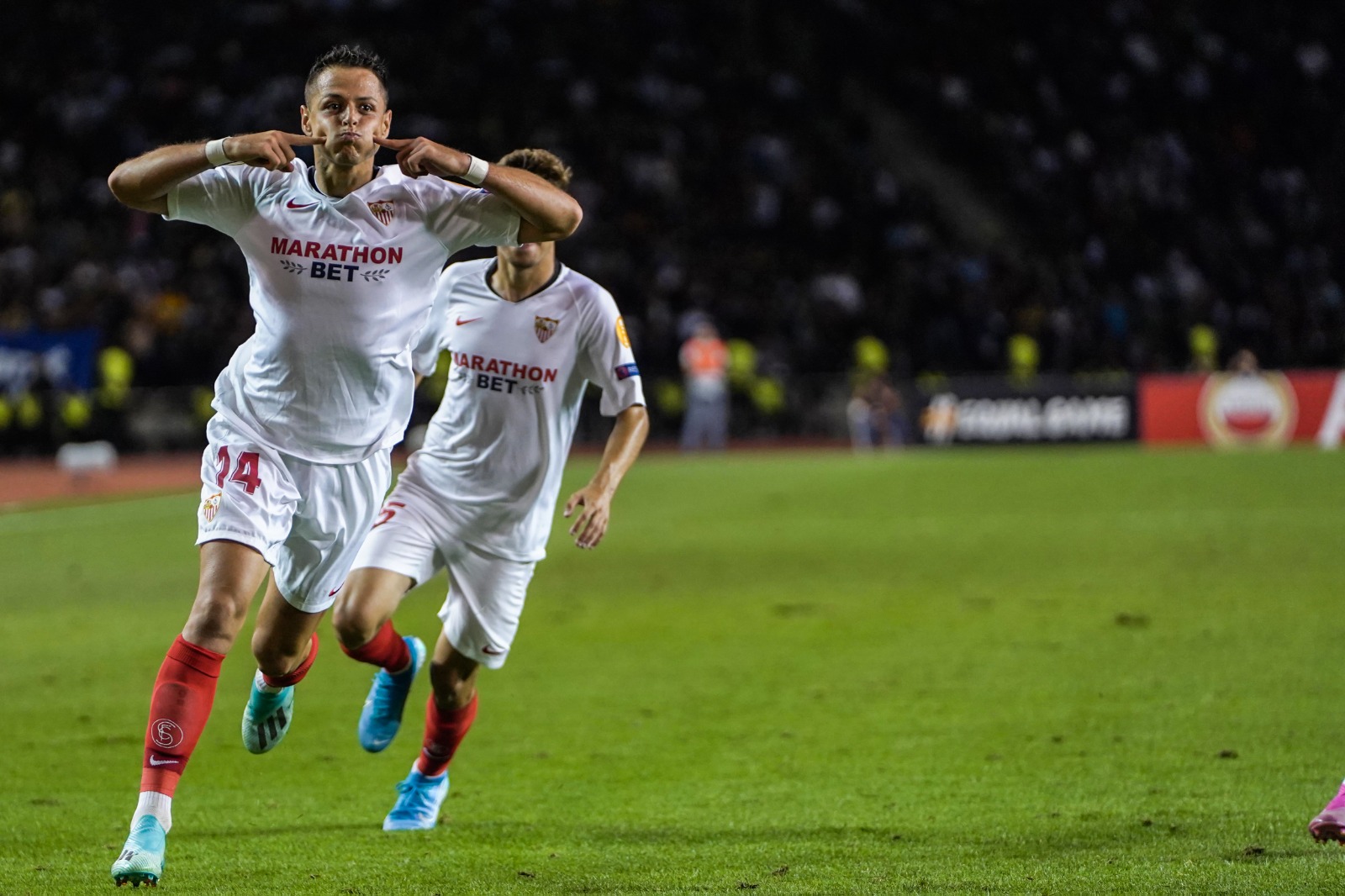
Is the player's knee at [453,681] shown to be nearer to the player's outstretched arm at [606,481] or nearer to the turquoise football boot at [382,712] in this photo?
the turquoise football boot at [382,712]

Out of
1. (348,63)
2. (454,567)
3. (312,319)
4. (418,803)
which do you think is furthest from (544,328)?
(418,803)

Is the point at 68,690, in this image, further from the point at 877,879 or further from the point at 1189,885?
the point at 1189,885

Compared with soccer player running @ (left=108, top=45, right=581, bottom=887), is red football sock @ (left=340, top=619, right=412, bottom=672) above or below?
below

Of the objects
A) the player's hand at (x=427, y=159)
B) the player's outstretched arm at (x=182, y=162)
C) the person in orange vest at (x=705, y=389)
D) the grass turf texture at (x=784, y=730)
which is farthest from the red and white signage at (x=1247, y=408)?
the player's outstretched arm at (x=182, y=162)

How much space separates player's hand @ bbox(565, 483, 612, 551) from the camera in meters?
5.40

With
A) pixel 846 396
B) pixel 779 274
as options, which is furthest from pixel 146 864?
pixel 779 274

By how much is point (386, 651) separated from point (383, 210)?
1.87 metres

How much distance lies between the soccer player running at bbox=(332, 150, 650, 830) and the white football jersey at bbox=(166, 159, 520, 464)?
96 centimetres

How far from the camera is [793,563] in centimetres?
1326

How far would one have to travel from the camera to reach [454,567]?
6.24m

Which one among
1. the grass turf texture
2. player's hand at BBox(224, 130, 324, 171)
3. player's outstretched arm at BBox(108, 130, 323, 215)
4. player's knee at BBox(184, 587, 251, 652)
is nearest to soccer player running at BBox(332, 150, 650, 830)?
the grass turf texture

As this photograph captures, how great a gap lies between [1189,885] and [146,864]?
2.83 m

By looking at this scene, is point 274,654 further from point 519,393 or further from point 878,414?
point 878,414

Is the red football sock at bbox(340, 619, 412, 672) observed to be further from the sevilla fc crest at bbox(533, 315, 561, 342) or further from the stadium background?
the sevilla fc crest at bbox(533, 315, 561, 342)
